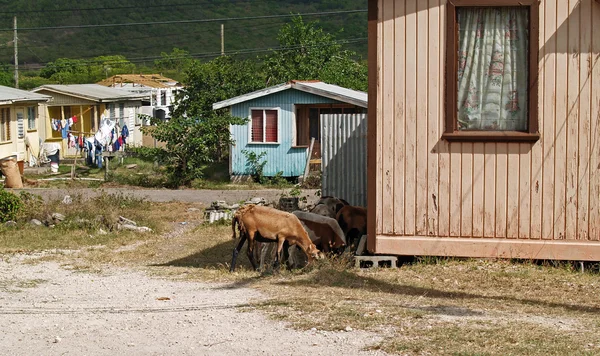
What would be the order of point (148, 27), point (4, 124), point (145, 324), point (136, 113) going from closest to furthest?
1. point (145, 324)
2. point (4, 124)
3. point (136, 113)
4. point (148, 27)

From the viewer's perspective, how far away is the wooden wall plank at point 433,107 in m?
10.6

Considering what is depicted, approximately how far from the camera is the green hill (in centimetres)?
8706

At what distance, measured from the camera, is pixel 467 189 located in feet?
34.9

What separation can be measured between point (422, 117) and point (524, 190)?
4.51 feet

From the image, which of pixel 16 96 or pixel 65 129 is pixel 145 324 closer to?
pixel 16 96

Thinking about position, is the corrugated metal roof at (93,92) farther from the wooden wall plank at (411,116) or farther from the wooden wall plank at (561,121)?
the wooden wall plank at (561,121)

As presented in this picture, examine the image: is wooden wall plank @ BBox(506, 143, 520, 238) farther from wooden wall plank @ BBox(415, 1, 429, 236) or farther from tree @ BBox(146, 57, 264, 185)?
tree @ BBox(146, 57, 264, 185)

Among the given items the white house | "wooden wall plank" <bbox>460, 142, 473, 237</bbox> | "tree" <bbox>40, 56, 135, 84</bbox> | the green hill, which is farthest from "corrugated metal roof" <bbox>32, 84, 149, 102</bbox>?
the green hill

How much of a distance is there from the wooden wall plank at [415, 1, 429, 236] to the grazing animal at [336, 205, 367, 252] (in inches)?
67.0

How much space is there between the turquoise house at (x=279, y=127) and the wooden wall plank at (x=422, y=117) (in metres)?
17.6

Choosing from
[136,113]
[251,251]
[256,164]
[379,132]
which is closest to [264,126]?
[256,164]

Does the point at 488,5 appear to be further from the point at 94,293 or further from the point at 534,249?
the point at 94,293

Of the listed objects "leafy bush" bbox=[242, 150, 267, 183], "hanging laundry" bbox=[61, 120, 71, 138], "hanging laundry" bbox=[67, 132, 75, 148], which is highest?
"hanging laundry" bbox=[61, 120, 71, 138]

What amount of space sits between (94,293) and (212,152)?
744 inches
